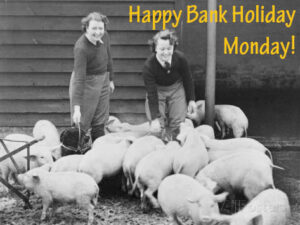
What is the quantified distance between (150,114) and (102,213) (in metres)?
1.51

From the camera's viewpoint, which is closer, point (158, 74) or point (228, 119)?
point (158, 74)

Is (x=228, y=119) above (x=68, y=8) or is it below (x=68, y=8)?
below

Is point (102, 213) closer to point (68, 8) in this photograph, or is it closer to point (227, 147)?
point (227, 147)

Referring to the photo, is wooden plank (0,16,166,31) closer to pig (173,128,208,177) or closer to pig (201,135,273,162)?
pig (201,135,273,162)

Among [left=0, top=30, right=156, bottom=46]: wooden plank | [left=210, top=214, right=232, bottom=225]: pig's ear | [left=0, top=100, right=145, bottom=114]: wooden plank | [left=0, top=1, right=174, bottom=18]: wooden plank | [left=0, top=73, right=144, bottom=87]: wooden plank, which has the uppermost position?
[left=0, top=1, right=174, bottom=18]: wooden plank

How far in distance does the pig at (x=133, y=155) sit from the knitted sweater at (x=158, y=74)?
60cm

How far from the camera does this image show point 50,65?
292 inches

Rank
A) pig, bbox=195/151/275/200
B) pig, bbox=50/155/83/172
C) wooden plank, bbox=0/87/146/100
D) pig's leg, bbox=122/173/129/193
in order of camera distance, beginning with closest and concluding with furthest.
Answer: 1. pig, bbox=195/151/275/200
2. pig, bbox=50/155/83/172
3. pig's leg, bbox=122/173/129/193
4. wooden plank, bbox=0/87/146/100

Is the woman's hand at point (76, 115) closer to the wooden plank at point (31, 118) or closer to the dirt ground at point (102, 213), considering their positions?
the dirt ground at point (102, 213)

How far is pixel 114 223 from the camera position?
14.5 ft

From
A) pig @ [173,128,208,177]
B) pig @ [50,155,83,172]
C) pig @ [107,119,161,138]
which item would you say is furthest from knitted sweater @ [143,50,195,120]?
pig @ [50,155,83,172]

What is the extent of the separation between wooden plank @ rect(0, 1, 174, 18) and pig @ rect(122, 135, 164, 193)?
9.09ft

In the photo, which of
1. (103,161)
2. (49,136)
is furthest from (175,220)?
(49,136)

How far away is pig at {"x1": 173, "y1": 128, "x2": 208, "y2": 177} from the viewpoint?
4.63 metres
